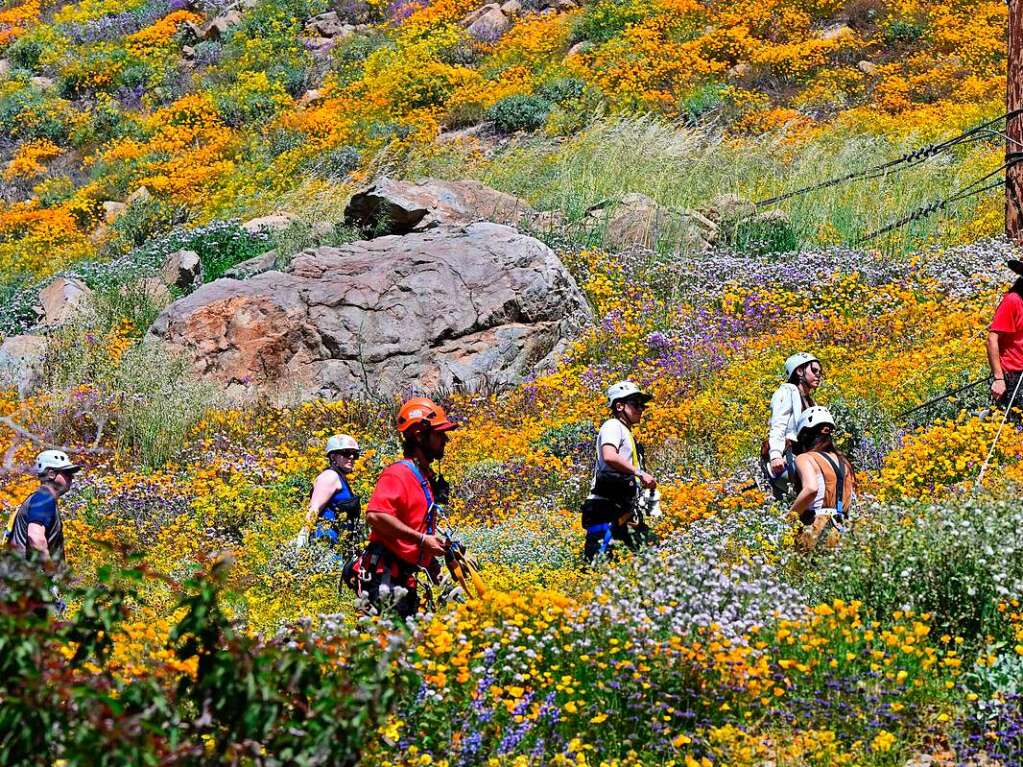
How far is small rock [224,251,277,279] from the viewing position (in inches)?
609

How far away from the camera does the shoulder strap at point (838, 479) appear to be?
6449mm

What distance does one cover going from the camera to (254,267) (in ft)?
51.6

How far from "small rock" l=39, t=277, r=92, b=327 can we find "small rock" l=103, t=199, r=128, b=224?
664 centimetres

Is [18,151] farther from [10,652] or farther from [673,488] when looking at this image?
[10,652]

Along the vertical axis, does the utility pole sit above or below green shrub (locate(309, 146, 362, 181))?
above

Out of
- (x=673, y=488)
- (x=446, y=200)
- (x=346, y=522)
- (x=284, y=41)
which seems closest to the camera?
(x=346, y=522)

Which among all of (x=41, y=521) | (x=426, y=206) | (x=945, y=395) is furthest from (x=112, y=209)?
(x=945, y=395)

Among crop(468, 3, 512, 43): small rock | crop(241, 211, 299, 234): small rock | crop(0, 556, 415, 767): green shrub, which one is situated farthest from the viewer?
crop(468, 3, 512, 43): small rock

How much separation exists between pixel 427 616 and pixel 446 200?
36.9 ft

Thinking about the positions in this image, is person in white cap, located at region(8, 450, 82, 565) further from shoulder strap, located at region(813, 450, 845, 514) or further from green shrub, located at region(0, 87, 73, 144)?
green shrub, located at region(0, 87, 73, 144)

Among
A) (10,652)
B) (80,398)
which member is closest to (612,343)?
(80,398)

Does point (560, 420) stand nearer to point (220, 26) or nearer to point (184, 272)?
point (184, 272)

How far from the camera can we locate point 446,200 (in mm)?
15922

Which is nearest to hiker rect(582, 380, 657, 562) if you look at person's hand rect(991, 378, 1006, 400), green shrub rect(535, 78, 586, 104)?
person's hand rect(991, 378, 1006, 400)
